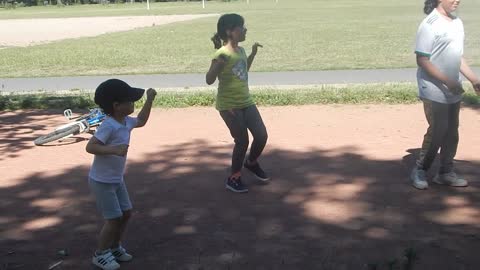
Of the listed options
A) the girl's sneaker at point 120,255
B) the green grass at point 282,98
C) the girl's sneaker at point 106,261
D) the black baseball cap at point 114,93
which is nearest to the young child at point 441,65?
the black baseball cap at point 114,93

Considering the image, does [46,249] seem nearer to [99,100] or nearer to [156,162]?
[99,100]

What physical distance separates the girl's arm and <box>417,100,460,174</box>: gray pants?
18 centimetres

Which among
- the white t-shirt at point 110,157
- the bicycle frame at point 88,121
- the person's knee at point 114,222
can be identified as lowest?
the bicycle frame at point 88,121

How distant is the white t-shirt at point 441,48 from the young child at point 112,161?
2382 mm

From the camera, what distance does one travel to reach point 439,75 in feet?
17.0

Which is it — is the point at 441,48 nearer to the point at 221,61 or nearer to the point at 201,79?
the point at 221,61

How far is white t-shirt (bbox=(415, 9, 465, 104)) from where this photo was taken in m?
5.22

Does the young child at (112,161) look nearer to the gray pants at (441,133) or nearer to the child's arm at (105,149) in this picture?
the child's arm at (105,149)

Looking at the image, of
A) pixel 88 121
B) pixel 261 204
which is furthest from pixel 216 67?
pixel 88 121

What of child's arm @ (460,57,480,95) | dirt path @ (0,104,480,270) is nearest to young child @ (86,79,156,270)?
dirt path @ (0,104,480,270)

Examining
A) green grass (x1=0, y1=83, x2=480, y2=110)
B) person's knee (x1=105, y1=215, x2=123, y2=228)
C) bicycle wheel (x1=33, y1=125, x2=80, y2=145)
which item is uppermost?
person's knee (x1=105, y1=215, x2=123, y2=228)

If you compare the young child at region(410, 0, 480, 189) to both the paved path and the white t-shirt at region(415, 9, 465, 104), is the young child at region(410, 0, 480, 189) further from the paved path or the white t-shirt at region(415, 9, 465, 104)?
the paved path

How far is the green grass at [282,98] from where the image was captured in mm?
10477

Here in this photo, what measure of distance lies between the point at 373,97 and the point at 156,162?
4832mm
